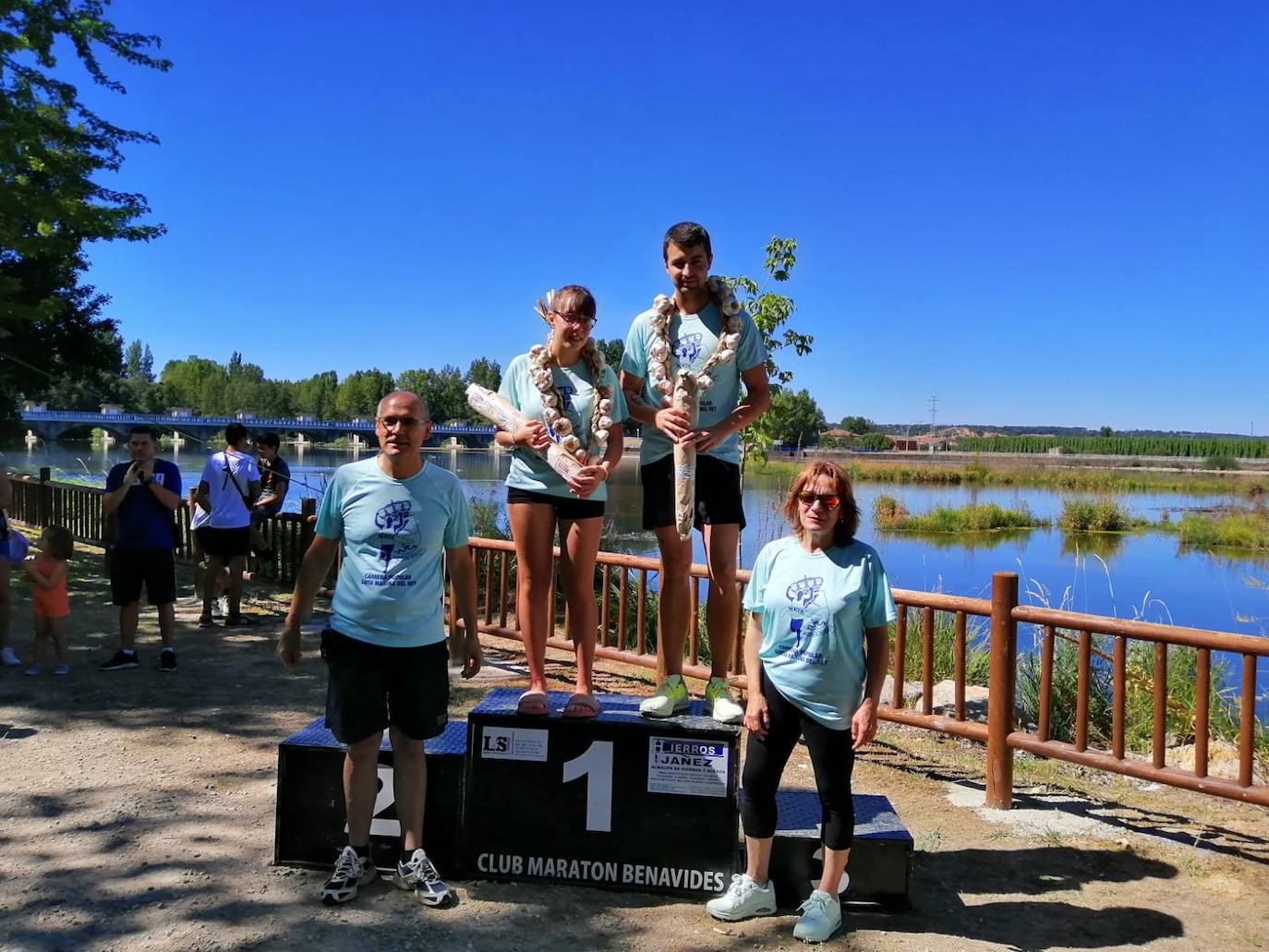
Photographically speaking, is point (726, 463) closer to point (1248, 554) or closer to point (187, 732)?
point (187, 732)

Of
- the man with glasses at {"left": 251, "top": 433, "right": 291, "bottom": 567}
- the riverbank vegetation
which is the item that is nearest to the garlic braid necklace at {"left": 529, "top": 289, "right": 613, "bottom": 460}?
the man with glasses at {"left": 251, "top": 433, "right": 291, "bottom": 567}

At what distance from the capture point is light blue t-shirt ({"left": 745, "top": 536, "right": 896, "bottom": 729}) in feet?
9.46

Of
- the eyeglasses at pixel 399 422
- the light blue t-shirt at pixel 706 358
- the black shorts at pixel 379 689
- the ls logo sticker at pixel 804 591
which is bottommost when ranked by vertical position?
the black shorts at pixel 379 689

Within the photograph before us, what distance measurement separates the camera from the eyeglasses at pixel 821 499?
116 inches

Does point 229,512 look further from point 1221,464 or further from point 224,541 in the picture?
point 1221,464

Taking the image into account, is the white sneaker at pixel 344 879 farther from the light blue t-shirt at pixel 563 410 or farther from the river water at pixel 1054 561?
the river water at pixel 1054 561

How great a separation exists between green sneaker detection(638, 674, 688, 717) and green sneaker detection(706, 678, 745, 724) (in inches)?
4.3

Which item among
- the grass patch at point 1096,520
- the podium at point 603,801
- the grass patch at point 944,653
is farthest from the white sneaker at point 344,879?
the grass patch at point 1096,520

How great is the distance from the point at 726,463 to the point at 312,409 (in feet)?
390

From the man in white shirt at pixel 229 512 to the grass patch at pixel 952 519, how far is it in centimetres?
2076

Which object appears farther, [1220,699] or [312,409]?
[312,409]

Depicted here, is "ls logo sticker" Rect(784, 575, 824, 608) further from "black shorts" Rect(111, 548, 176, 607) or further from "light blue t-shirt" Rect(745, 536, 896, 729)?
"black shorts" Rect(111, 548, 176, 607)

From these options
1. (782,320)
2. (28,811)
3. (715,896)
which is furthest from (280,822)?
(782,320)

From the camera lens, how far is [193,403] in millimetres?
119188
